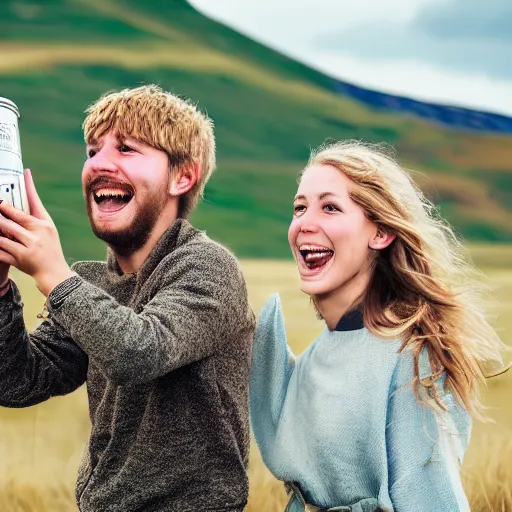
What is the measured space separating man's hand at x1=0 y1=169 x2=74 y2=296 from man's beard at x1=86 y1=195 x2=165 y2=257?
0.36 meters

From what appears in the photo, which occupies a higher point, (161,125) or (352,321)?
(161,125)

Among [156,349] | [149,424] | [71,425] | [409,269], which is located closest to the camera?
[156,349]

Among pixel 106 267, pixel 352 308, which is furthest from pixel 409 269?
pixel 106 267

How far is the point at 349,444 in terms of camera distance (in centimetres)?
218

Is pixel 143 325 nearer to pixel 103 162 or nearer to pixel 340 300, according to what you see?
pixel 103 162

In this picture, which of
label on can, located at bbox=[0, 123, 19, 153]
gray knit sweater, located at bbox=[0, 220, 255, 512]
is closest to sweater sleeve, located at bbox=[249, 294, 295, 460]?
gray knit sweater, located at bbox=[0, 220, 255, 512]

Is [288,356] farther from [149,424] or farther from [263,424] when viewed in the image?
[149,424]

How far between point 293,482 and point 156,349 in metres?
0.69

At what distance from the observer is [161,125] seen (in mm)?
2301

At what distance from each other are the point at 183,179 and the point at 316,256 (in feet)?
1.31

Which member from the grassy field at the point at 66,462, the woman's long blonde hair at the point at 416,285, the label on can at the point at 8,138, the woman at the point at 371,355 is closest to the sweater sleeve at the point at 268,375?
the woman at the point at 371,355

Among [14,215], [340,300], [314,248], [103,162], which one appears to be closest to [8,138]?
[14,215]

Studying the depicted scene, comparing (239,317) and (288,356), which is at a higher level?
(239,317)

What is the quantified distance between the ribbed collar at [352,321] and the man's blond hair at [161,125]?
50 cm
